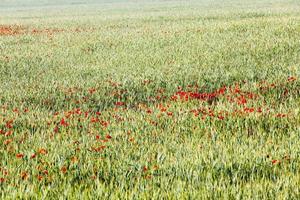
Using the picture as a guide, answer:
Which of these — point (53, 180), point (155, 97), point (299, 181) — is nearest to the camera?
point (299, 181)

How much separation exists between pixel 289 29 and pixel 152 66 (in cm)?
901

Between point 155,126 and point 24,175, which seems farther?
point 155,126

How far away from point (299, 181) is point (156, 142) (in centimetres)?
259

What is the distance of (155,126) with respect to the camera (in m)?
7.79

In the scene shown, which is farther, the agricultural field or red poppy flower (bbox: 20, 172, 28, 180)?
red poppy flower (bbox: 20, 172, 28, 180)

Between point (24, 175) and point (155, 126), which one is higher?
point (24, 175)

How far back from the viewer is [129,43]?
21375 mm

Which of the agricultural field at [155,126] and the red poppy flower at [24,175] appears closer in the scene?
the agricultural field at [155,126]

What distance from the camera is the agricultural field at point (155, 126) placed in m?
5.02

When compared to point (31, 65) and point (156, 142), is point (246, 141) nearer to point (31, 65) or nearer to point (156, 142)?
point (156, 142)

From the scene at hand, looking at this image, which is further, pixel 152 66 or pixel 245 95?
pixel 152 66

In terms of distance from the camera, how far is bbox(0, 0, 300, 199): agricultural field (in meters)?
5.02

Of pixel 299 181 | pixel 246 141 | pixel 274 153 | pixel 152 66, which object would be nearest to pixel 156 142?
pixel 246 141

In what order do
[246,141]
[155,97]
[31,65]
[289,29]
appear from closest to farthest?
1. [246,141]
2. [155,97]
3. [31,65]
4. [289,29]
